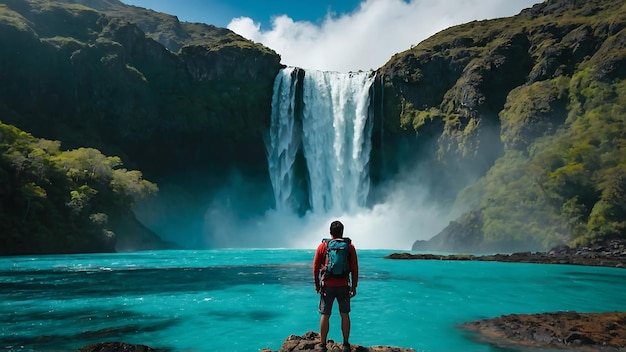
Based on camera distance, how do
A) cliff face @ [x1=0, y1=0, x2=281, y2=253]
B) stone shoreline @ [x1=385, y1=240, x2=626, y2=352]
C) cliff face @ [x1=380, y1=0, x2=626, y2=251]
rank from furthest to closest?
cliff face @ [x1=0, y1=0, x2=281, y2=253] < cliff face @ [x1=380, y1=0, x2=626, y2=251] < stone shoreline @ [x1=385, y1=240, x2=626, y2=352]

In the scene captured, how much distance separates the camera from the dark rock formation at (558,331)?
32.1 feet

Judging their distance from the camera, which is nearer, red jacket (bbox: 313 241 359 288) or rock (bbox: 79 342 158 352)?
red jacket (bbox: 313 241 359 288)

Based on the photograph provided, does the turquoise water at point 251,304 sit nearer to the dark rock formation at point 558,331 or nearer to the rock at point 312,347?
the dark rock formation at point 558,331

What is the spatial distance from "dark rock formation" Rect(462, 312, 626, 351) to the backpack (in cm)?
443

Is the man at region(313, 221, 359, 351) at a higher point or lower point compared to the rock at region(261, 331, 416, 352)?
higher

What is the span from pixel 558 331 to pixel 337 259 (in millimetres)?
6163

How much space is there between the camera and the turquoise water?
1052 cm

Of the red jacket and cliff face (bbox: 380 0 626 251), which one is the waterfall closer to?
cliff face (bbox: 380 0 626 251)

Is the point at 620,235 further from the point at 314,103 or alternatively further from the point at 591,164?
the point at 314,103

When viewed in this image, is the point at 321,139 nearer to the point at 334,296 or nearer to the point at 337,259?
the point at 334,296

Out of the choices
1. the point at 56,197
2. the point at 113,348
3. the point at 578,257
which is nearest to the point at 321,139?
the point at 56,197

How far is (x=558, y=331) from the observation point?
10531mm

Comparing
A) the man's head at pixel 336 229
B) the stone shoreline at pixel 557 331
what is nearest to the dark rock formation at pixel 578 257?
the stone shoreline at pixel 557 331

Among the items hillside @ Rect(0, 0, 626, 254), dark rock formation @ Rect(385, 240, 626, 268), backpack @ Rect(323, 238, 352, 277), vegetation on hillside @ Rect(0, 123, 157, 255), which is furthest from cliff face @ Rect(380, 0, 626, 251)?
backpack @ Rect(323, 238, 352, 277)
